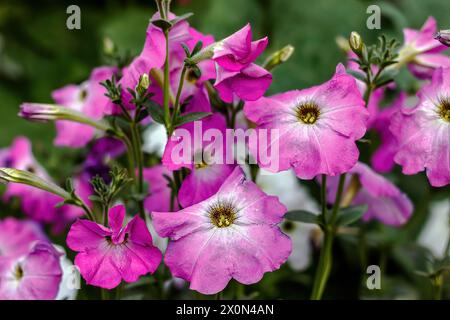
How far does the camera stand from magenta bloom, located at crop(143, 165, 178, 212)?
663 millimetres

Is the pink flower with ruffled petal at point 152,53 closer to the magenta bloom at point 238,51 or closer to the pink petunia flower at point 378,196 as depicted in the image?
the magenta bloom at point 238,51

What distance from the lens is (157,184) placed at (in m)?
0.68

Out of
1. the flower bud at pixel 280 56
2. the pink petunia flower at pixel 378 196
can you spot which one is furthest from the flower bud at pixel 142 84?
the pink petunia flower at pixel 378 196

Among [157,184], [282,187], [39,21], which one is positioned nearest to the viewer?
[157,184]

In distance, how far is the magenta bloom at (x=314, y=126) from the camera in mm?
514

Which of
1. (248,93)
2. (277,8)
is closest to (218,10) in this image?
(277,8)

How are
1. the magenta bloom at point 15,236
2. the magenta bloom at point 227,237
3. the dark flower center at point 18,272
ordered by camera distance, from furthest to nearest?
the magenta bloom at point 15,236, the dark flower center at point 18,272, the magenta bloom at point 227,237

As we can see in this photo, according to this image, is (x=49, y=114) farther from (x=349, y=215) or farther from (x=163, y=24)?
(x=349, y=215)

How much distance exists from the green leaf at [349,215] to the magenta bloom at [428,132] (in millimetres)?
82

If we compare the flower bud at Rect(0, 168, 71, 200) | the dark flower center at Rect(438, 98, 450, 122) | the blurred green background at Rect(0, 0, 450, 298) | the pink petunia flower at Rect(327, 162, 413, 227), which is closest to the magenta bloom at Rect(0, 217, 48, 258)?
the blurred green background at Rect(0, 0, 450, 298)

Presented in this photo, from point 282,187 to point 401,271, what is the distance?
204 mm
